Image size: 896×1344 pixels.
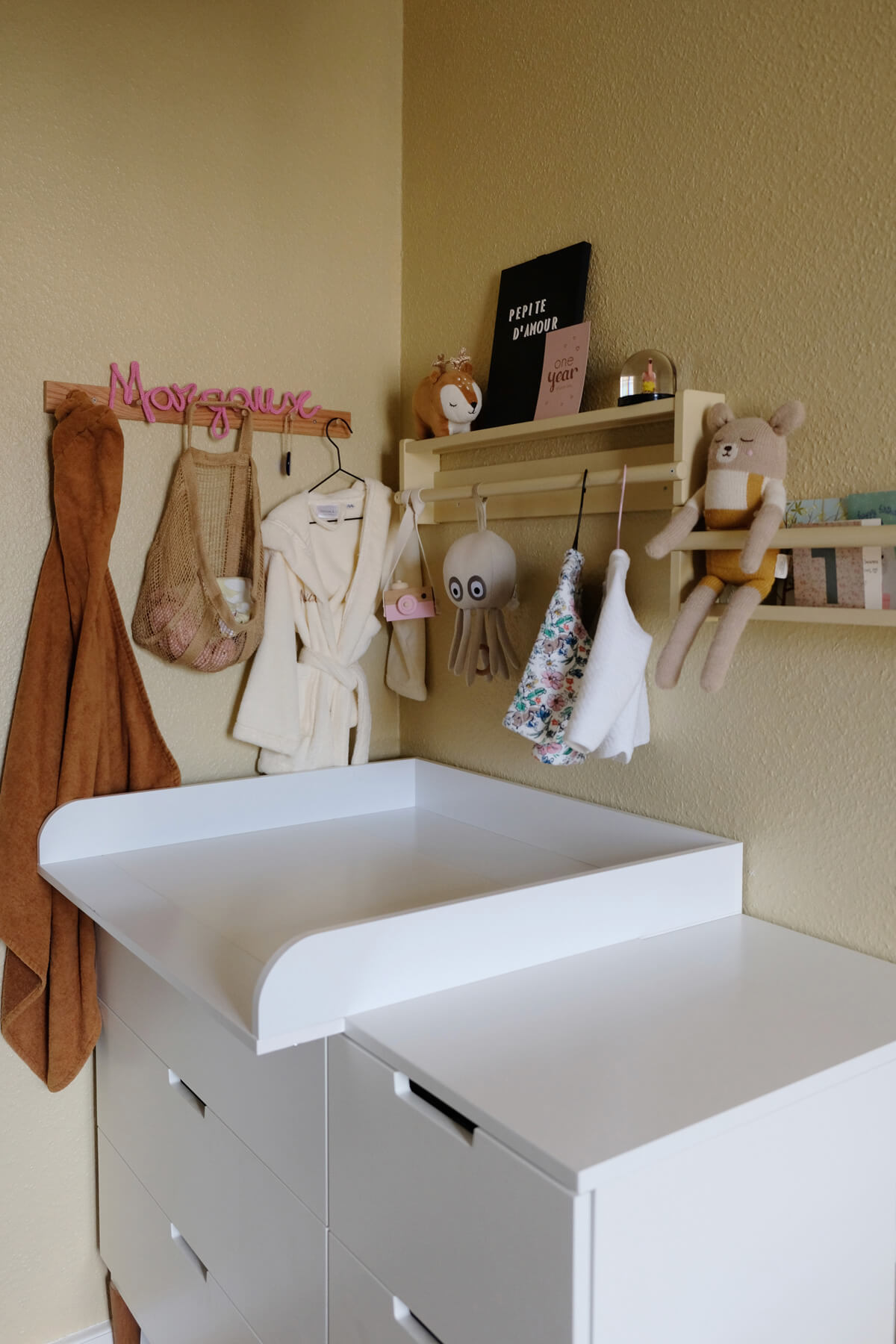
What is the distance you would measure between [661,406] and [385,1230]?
1.08 m

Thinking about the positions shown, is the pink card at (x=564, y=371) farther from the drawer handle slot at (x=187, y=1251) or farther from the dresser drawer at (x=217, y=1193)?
the drawer handle slot at (x=187, y=1251)

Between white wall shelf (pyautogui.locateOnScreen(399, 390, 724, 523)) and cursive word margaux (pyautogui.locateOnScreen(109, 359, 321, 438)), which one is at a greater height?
cursive word margaux (pyautogui.locateOnScreen(109, 359, 321, 438))

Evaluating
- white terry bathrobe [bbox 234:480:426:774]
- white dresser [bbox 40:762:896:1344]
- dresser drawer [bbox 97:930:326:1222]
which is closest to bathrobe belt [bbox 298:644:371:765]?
white terry bathrobe [bbox 234:480:426:774]

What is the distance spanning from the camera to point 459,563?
1785mm

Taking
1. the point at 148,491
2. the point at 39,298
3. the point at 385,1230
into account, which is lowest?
the point at 385,1230

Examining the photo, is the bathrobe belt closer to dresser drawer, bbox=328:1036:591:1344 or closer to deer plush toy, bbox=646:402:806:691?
deer plush toy, bbox=646:402:806:691

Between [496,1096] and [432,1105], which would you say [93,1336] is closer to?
[432,1105]

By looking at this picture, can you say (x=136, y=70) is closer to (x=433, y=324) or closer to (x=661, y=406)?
(x=433, y=324)

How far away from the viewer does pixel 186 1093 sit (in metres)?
1.57

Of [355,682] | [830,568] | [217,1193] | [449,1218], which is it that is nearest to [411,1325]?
[449,1218]

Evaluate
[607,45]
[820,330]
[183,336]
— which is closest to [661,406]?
[820,330]

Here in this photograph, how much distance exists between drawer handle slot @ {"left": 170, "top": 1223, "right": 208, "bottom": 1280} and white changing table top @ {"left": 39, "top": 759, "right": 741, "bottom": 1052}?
562 millimetres

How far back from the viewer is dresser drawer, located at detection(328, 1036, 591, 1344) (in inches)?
33.7

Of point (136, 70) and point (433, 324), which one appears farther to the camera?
point (433, 324)
